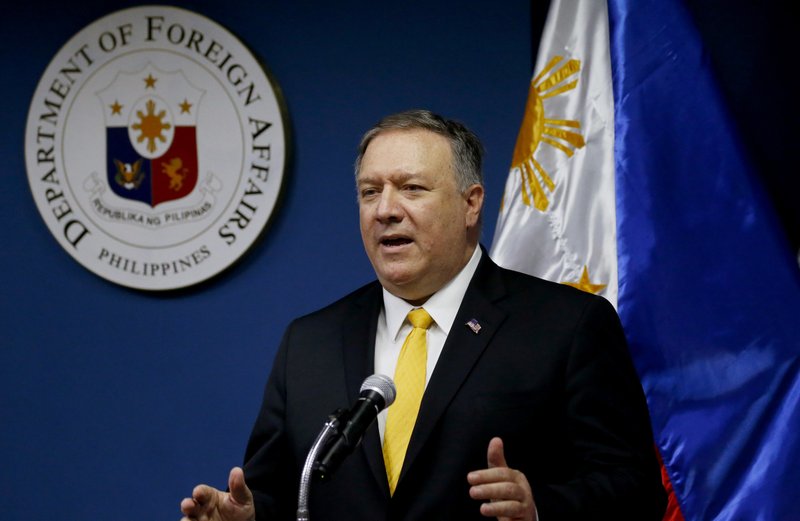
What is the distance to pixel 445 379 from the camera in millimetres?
1778

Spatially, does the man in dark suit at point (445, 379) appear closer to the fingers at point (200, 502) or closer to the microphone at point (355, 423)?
the fingers at point (200, 502)

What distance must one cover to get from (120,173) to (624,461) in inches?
75.9

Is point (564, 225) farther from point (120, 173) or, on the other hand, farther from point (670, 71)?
point (120, 173)

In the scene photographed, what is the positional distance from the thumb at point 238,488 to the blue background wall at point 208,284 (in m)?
1.44

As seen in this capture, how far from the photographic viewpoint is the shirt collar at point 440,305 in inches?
74.9

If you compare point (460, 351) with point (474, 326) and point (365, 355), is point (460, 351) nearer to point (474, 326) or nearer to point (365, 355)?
point (474, 326)

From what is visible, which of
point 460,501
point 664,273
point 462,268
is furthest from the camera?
point 664,273


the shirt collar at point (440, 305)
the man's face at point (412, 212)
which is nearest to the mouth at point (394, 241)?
the man's face at point (412, 212)

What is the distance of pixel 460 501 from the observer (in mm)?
1726

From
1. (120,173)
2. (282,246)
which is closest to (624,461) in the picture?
(282,246)

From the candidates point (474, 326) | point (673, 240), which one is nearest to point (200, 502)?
Result: point (474, 326)

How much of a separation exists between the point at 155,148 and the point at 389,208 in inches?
56.7

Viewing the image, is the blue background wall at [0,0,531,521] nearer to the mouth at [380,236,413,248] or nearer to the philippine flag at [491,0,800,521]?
the philippine flag at [491,0,800,521]

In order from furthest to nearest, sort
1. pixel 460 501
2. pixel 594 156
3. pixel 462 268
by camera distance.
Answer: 1. pixel 594 156
2. pixel 462 268
3. pixel 460 501
